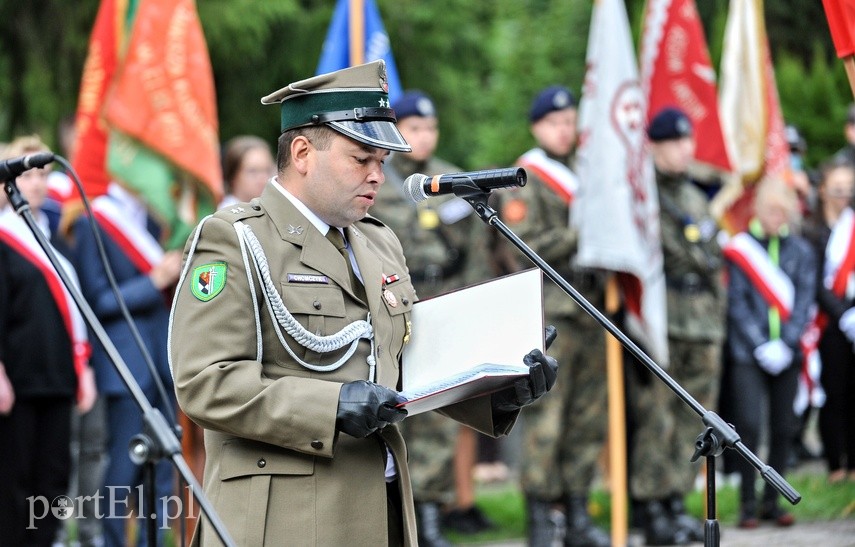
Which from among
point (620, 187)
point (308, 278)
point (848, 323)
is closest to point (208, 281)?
point (308, 278)

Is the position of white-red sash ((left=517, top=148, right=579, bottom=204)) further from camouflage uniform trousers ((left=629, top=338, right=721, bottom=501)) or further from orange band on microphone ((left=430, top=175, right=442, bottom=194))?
orange band on microphone ((left=430, top=175, right=442, bottom=194))

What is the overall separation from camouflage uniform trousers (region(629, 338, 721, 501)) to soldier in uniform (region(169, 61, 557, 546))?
171 inches

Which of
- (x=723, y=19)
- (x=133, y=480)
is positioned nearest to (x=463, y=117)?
(x=723, y=19)

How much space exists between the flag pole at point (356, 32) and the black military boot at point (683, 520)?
11.9 feet

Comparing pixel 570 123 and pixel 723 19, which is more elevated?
pixel 723 19

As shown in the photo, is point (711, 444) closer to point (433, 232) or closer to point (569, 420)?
point (569, 420)

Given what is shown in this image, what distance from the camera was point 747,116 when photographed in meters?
10.5

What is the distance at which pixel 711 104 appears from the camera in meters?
9.64

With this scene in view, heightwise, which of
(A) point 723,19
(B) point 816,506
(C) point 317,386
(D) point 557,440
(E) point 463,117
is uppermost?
(A) point 723,19

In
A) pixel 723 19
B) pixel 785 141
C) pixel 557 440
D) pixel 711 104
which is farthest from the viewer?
pixel 723 19

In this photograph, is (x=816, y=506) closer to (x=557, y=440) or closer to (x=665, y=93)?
(x=557, y=440)

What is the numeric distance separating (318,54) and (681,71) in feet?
16.8

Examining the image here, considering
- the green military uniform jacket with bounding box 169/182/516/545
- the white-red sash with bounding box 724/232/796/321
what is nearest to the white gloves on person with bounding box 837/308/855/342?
the white-red sash with bounding box 724/232/796/321

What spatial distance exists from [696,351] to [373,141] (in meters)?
5.00
